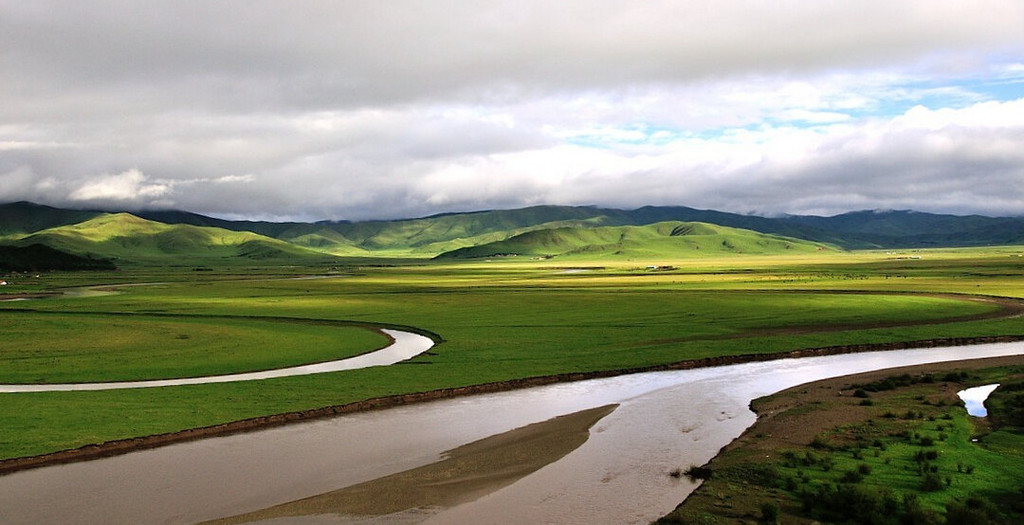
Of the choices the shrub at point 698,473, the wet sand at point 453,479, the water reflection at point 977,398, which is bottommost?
the wet sand at point 453,479

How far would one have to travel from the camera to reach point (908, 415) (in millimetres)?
30109

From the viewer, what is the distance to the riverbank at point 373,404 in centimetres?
2630

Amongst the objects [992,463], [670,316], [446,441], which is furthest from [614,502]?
[670,316]

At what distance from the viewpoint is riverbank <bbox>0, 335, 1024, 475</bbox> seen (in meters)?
26.3

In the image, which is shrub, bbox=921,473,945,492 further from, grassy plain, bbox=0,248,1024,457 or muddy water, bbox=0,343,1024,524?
grassy plain, bbox=0,248,1024,457

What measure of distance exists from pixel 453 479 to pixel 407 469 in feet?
6.73

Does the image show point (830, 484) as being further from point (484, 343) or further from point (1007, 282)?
A: point (1007, 282)

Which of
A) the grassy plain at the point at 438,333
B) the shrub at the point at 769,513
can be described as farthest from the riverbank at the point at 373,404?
the shrub at the point at 769,513

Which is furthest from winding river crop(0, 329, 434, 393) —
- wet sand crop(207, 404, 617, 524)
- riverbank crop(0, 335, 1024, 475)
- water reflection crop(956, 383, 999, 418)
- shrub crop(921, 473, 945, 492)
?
water reflection crop(956, 383, 999, 418)

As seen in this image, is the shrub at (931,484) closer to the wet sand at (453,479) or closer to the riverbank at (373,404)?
the wet sand at (453,479)

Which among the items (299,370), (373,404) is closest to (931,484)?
(373,404)

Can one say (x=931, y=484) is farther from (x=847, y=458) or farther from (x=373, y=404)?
(x=373, y=404)

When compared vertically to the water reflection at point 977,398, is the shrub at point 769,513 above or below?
above

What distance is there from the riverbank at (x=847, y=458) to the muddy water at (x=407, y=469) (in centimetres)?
143
